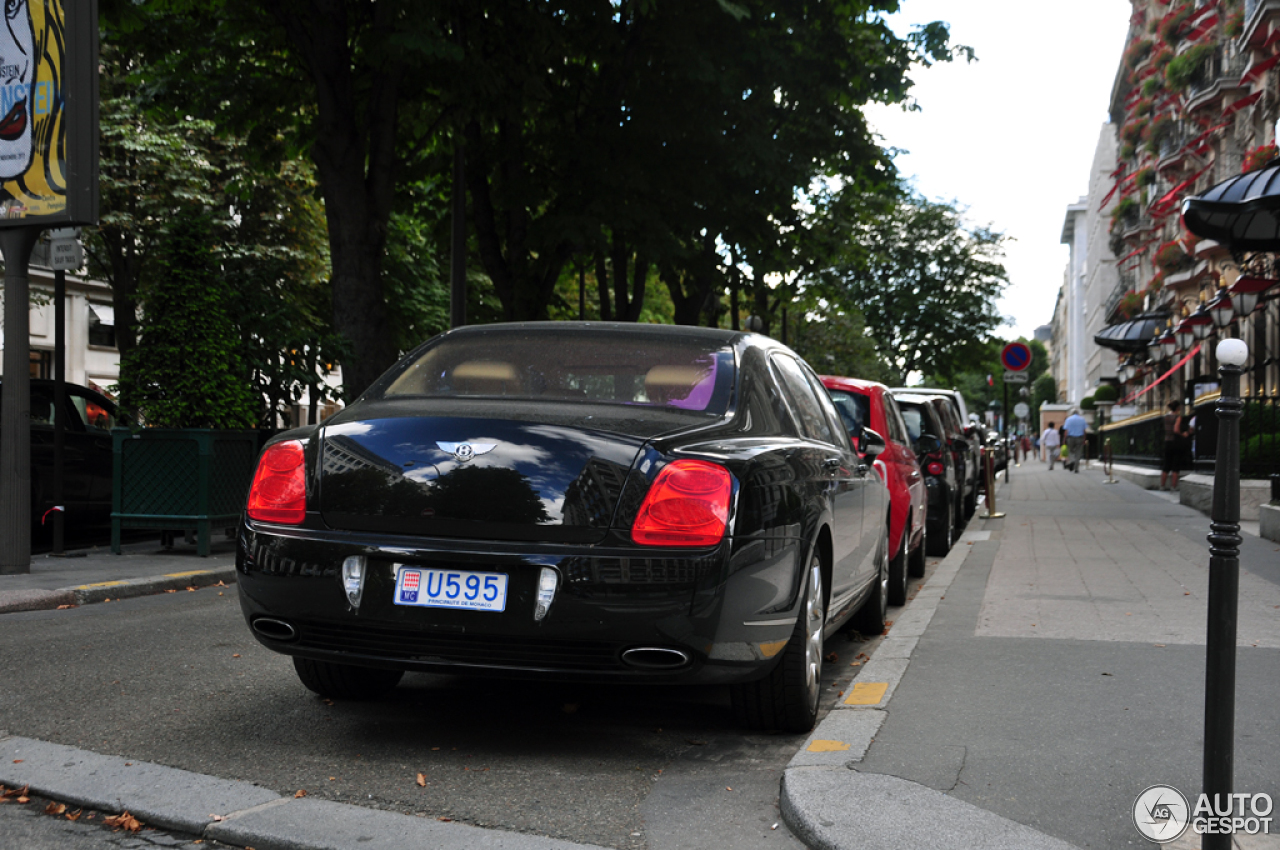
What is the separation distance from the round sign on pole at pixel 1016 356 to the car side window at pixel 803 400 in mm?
17406

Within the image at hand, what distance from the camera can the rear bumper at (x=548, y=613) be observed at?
4238mm

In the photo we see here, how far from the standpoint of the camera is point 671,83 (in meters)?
16.3

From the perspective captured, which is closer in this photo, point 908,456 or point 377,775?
point 377,775

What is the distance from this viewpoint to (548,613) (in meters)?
4.24

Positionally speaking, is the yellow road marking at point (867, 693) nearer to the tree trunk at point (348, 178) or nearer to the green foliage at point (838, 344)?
the tree trunk at point (348, 178)

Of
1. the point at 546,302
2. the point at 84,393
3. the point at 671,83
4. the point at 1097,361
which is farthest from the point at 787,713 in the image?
the point at 1097,361

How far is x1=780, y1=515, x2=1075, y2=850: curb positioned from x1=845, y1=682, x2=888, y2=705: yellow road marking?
0.92ft

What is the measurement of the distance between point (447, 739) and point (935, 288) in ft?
172

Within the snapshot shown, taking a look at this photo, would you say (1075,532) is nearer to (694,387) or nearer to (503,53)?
(503,53)

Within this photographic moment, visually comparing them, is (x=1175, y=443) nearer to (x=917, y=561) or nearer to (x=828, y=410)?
(x=917, y=561)

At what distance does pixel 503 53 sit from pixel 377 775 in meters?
11.8

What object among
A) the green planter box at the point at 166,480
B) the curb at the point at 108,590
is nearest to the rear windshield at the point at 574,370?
the curb at the point at 108,590

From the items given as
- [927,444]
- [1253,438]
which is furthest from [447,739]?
[1253,438]

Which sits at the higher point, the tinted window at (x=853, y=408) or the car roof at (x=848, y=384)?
the car roof at (x=848, y=384)
